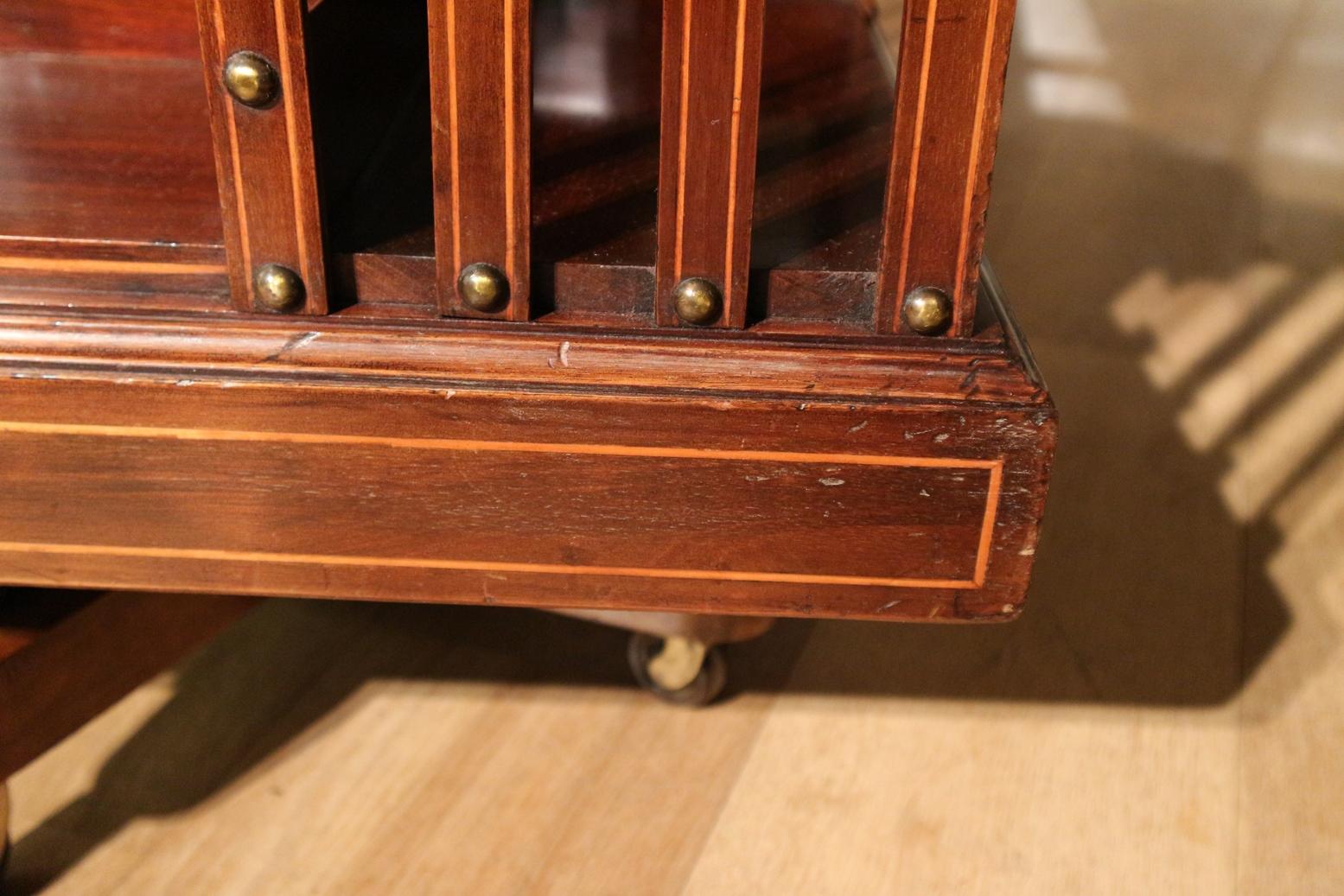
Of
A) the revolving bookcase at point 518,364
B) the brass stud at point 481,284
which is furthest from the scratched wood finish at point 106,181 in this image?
the brass stud at point 481,284

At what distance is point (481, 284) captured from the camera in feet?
1.84

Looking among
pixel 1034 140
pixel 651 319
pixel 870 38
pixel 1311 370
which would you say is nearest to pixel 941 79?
pixel 651 319

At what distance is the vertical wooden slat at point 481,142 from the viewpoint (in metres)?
0.52

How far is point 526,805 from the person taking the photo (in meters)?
0.76

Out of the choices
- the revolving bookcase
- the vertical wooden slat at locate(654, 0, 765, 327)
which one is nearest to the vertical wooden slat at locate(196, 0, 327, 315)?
the revolving bookcase

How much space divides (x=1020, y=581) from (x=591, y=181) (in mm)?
271

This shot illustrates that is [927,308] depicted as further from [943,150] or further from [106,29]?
[106,29]

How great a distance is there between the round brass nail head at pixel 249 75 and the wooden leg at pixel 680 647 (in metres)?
0.34

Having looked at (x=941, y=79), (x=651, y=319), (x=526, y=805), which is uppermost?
(x=941, y=79)

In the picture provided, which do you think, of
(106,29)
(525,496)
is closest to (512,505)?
(525,496)

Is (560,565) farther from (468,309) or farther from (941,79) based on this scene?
(941,79)

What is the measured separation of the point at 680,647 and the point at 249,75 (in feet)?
1.36

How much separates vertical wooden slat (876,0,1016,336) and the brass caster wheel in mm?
298

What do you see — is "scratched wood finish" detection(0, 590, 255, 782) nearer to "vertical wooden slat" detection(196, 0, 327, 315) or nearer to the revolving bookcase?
the revolving bookcase
